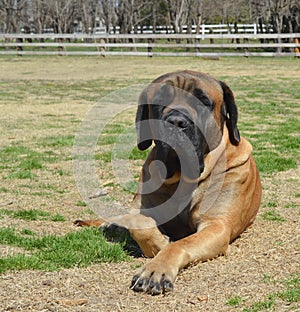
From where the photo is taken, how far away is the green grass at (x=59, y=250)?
4051 millimetres

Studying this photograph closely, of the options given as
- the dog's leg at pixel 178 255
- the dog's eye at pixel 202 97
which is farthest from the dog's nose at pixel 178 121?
the dog's leg at pixel 178 255

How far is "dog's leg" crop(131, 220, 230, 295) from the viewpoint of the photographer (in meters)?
3.52

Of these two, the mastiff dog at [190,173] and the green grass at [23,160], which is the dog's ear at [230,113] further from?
the green grass at [23,160]

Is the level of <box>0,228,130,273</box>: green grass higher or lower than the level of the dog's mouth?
lower

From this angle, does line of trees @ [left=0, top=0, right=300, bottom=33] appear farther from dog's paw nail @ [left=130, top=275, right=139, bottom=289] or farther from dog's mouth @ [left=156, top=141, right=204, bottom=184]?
dog's paw nail @ [left=130, top=275, right=139, bottom=289]

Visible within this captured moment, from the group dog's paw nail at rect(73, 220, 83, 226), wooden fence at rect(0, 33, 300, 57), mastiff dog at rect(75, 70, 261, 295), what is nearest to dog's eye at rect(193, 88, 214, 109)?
mastiff dog at rect(75, 70, 261, 295)

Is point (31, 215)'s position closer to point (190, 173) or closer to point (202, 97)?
point (190, 173)

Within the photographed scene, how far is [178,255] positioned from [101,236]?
42.4 inches

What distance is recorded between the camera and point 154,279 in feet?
11.6

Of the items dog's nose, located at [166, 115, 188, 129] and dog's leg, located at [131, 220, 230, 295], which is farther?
dog's nose, located at [166, 115, 188, 129]

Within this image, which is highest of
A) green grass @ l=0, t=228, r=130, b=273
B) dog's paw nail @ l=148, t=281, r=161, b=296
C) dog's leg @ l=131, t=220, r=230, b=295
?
dog's leg @ l=131, t=220, r=230, b=295

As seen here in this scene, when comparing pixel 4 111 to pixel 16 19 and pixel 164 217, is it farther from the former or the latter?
pixel 16 19

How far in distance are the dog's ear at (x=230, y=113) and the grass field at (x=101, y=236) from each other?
77cm

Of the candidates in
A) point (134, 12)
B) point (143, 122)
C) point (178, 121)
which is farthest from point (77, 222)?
point (134, 12)
